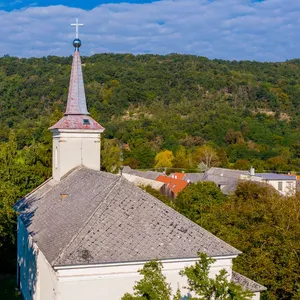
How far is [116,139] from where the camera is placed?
10769cm

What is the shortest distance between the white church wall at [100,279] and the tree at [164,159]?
79.2 metres

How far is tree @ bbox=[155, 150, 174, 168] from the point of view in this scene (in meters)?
95.7

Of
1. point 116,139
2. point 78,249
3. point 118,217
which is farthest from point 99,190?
point 116,139

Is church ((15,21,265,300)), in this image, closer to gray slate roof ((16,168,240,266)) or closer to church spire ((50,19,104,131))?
gray slate roof ((16,168,240,266))

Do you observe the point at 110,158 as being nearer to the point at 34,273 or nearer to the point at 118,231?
the point at 34,273

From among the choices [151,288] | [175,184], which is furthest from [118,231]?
[175,184]

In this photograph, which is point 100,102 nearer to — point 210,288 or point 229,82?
point 229,82

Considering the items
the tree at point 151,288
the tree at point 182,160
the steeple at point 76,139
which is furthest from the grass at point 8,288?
the tree at point 182,160

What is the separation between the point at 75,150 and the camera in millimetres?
26172

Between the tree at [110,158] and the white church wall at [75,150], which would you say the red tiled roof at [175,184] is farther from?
the white church wall at [75,150]

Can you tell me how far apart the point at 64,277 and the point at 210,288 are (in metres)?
5.24

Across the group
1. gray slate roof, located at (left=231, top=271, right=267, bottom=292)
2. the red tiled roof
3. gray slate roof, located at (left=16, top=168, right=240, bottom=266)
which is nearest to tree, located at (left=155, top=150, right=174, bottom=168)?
the red tiled roof

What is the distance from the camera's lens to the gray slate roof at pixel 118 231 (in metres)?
15.4

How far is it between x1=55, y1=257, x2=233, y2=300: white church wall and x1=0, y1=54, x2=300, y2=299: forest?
54.0 metres
